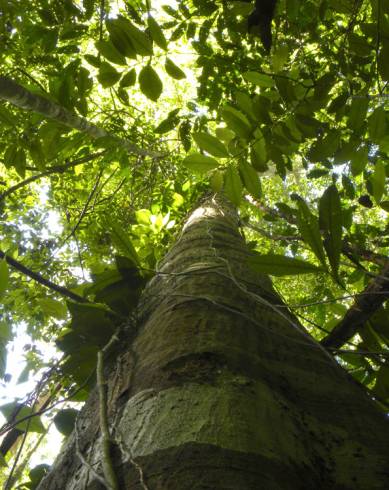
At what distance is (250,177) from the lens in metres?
1.22

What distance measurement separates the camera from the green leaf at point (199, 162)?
1271 mm

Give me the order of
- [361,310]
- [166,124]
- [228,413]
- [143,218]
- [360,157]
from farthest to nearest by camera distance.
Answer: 1. [143,218]
2. [166,124]
3. [360,157]
4. [361,310]
5. [228,413]

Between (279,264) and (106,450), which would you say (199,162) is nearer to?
(279,264)

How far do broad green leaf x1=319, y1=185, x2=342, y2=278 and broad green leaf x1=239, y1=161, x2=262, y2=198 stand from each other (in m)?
0.37

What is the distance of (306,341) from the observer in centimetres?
86

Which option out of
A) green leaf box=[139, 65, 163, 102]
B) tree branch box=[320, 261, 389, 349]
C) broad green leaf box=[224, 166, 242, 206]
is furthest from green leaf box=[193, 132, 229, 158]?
tree branch box=[320, 261, 389, 349]

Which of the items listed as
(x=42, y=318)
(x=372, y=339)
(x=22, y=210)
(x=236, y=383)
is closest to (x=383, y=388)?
(x=372, y=339)

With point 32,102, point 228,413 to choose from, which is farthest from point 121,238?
point 32,102

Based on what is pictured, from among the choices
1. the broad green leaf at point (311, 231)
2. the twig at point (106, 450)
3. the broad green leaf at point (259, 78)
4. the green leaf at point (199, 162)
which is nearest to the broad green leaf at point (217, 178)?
the green leaf at point (199, 162)

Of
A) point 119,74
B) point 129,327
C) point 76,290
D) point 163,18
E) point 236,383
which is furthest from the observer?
point 163,18

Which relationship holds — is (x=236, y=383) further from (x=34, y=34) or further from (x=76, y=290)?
(x=34, y=34)

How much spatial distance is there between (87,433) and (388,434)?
504mm

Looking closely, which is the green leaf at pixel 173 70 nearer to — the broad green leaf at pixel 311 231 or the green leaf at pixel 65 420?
the broad green leaf at pixel 311 231

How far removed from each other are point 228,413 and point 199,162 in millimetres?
897
